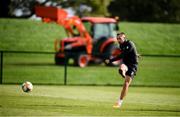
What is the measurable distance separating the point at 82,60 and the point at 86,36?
8.57ft

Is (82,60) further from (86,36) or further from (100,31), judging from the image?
(100,31)

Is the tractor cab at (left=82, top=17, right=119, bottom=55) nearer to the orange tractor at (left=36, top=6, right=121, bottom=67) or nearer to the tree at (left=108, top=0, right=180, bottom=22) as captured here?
the orange tractor at (left=36, top=6, right=121, bottom=67)

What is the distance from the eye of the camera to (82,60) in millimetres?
44156

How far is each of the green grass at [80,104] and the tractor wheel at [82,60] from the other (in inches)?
670

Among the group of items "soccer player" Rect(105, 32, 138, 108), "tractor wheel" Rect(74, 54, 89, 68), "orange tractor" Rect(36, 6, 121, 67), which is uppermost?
"soccer player" Rect(105, 32, 138, 108)

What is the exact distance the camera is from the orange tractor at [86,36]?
1769 inches

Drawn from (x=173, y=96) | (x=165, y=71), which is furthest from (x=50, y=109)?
(x=165, y=71)

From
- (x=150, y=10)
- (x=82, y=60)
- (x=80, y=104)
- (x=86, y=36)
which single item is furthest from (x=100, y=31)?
(x=150, y=10)

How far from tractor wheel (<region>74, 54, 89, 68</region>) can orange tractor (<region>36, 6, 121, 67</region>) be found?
0.23ft

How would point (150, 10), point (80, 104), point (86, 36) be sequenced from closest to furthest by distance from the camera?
point (80, 104), point (86, 36), point (150, 10)

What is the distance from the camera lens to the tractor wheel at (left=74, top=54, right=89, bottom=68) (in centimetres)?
4371

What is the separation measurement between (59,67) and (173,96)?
53.8 ft

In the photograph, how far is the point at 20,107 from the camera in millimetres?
19359

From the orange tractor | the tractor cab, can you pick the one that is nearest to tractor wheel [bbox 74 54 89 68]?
the orange tractor
